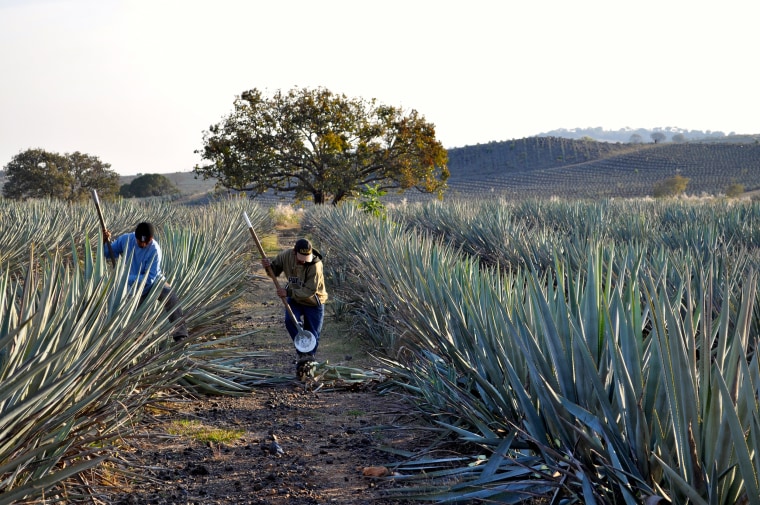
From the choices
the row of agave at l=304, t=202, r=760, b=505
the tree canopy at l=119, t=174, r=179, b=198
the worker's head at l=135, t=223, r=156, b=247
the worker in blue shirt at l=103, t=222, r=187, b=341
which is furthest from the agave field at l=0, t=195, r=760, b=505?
the tree canopy at l=119, t=174, r=179, b=198

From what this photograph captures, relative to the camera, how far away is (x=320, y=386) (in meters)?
5.45

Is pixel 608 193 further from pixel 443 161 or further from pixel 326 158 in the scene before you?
pixel 326 158

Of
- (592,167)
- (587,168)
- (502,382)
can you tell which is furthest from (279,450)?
(592,167)

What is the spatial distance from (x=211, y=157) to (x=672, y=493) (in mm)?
26912

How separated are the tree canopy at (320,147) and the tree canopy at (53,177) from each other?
1250 centimetres

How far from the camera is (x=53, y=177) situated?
38719 mm

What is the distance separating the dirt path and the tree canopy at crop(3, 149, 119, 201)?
34.5 m

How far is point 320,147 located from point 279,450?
2398cm

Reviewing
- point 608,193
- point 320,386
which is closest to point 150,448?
point 320,386

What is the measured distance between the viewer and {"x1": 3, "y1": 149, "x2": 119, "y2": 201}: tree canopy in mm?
38344

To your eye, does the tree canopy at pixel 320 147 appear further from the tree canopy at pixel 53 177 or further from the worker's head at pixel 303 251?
the worker's head at pixel 303 251

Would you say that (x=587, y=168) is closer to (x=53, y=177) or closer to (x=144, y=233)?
(x=53, y=177)

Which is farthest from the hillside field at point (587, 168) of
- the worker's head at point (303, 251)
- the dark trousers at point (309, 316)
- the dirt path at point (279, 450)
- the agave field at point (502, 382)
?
the agave field at point (502, 382)

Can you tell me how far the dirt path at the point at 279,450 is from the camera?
353cm
